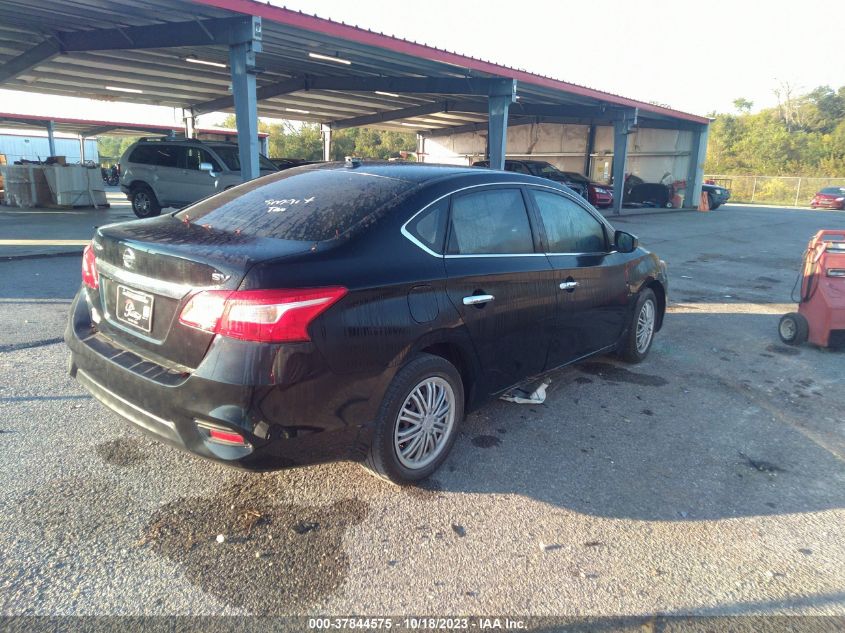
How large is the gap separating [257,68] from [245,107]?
2655 mm

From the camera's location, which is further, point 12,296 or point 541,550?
point 12,296

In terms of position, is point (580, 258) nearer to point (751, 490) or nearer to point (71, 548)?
point (751, 490)

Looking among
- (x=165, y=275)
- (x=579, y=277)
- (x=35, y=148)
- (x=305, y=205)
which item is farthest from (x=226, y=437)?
(x=35, y=148)

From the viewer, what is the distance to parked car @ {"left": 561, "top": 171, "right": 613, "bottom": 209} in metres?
22.8

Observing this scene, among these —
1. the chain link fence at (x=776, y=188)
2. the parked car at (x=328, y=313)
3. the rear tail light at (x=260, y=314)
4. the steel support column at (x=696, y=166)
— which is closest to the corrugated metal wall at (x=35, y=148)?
the steel support column at (x=696, y=166)

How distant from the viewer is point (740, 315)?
7.27m

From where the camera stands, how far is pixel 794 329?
234 inches

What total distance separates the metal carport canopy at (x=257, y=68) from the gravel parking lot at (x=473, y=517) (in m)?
9.42

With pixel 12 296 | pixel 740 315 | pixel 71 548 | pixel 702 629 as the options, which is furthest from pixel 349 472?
pixel 740 315

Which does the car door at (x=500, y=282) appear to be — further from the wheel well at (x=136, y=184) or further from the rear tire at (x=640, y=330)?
the wheel well at (x=136, y=184)

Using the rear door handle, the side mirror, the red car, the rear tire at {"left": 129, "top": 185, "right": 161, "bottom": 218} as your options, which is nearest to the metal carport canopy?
the rear tire at {"left": 129, "top": 185, "right": 161, "bottom": 218}

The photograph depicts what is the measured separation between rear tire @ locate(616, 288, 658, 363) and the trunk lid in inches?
129

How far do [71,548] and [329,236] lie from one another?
5.75 ft

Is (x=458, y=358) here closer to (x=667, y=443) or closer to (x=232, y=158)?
(x=667, y=443)
